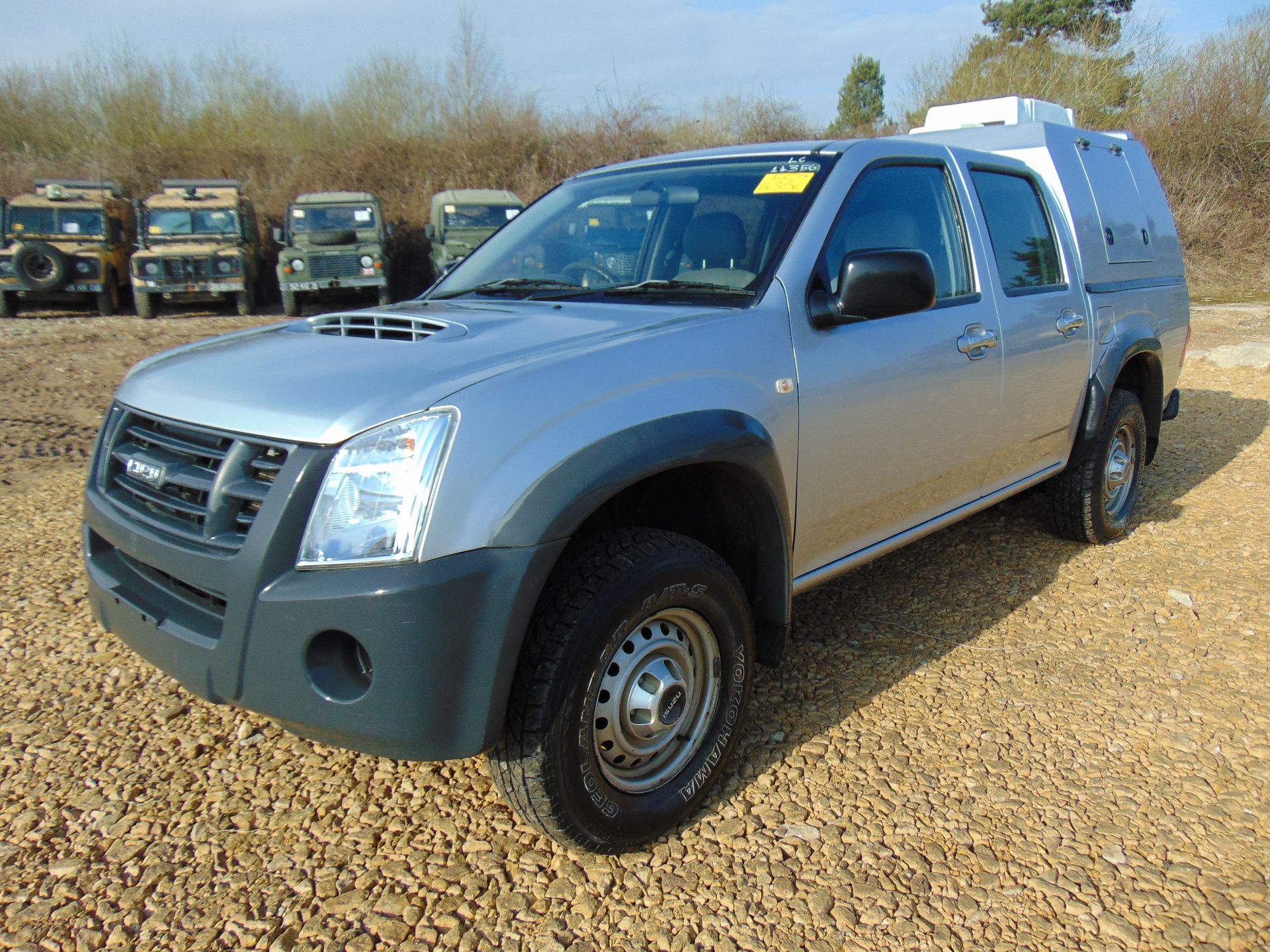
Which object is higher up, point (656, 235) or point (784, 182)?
point (784, 182)

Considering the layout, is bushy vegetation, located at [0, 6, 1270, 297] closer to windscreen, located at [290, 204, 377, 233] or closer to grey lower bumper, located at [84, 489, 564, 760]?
windscreen, located at [290, 204, 377, 233]

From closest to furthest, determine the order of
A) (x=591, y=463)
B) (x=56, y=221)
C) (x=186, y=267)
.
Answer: (x=591, y=463), (x=186, y=267), (x=56, y=221)

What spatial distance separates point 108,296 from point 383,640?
664 inches

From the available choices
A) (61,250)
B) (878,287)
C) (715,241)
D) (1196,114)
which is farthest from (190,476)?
(1196,114)

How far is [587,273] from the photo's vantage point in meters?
3.16

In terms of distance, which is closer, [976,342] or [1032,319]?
[976,342]

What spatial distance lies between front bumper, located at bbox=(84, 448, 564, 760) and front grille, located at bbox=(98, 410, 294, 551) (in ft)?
0.25

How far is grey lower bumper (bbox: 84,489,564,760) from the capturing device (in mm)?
1869

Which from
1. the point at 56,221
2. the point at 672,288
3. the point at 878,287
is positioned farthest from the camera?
the point at 56,221

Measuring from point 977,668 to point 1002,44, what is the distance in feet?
85.0

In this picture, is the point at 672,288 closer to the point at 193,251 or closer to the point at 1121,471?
A: the point at 1121,471

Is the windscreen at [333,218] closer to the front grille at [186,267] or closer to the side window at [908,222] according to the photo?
the front grille at [186,267]

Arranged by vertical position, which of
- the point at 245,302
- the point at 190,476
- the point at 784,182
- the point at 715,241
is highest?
the point at 784,182

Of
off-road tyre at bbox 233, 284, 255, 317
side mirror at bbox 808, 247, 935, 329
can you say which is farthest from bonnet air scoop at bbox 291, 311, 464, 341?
off-road tyre at bbox 233, 284, 255, 317
